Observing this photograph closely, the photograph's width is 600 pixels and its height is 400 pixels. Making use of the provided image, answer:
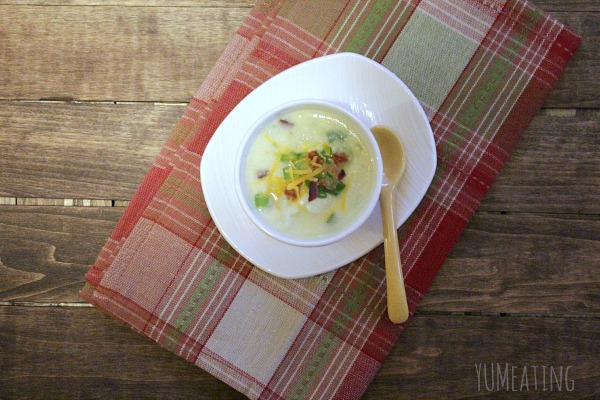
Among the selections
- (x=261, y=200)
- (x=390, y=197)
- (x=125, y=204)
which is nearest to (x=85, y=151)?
(x=125, y=204)

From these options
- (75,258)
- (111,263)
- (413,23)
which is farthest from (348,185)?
(75,258)

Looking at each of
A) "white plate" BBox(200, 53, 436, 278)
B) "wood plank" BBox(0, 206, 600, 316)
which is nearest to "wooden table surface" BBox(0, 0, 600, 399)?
"wood plank" BBox(0, 206, 600, 316)

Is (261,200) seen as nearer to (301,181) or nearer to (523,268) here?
(301,181)

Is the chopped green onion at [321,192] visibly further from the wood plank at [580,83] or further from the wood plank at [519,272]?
the wood plank at [580,83]

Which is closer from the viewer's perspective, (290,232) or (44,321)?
(290,232)

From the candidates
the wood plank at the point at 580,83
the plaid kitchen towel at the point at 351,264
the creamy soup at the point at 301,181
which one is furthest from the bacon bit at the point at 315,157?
the wood plank at the point at 580,83

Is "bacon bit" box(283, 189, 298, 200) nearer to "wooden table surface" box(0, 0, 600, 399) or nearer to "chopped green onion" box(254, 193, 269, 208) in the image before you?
"chopped green onion" box(254, 193, 269, 208)

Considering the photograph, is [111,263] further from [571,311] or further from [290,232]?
[571,311]
